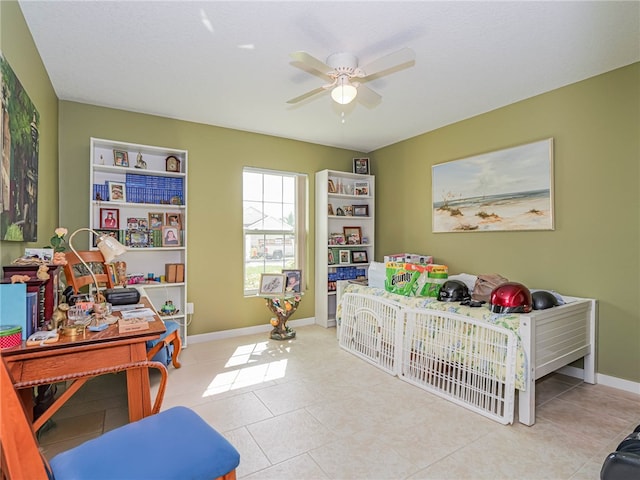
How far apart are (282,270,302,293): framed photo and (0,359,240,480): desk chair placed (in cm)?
269

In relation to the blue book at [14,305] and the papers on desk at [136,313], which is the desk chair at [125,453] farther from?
the papers on desk at [136,313]

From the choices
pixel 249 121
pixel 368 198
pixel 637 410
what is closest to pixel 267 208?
pixel 249 121

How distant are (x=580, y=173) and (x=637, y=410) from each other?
1801 mm

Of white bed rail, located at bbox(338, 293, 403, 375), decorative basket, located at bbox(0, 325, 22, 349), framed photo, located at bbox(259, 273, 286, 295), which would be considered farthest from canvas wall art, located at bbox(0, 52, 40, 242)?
white bed rail, located at bbox(338, 293, 403, 375)

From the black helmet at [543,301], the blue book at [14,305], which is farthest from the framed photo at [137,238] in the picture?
the black helmet at [543,301]

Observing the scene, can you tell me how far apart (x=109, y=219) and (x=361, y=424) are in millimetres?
3016

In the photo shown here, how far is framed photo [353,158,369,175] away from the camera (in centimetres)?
488

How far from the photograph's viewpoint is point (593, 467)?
1.78 meters

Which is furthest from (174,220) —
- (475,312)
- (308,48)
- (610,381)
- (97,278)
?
(610,381)

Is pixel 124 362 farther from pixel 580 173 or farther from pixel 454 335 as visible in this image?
pixel 580 173

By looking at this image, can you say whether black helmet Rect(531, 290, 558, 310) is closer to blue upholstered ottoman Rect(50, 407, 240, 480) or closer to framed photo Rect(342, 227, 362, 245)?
blue upholstered ottoman Rect(50, 407, 240, 480)

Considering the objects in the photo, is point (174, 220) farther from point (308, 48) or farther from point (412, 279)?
point (412, 279)

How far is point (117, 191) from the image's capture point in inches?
135

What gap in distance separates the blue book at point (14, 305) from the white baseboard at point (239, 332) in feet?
8.48
